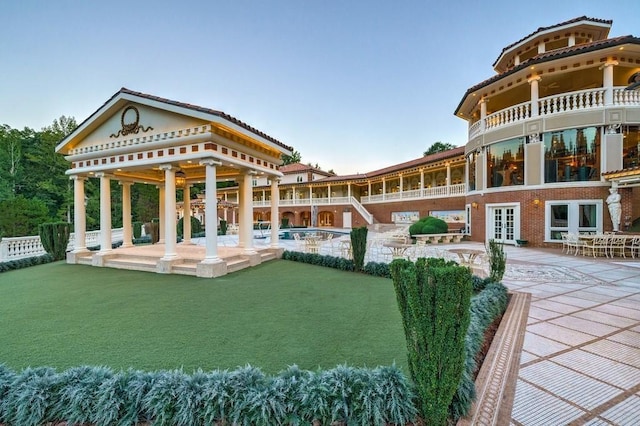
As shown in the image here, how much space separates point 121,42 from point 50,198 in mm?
25387

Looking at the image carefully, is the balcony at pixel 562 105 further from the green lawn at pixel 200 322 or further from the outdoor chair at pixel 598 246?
the green lawn at pixel 200 322

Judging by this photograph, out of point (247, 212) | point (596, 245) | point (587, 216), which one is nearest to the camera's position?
point (247, 212)

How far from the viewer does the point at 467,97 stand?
52.5ft

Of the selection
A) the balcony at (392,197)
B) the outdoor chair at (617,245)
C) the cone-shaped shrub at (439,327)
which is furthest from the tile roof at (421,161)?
the cone-shaped shrub at (439,327)

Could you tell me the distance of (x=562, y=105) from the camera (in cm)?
1272

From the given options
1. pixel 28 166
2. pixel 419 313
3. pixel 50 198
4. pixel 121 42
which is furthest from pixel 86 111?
pixel 419 313

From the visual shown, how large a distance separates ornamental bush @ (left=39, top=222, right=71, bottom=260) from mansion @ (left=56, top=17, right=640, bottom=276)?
1.77 metres

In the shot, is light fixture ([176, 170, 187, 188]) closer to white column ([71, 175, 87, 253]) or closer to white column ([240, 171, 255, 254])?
white column ([71, 175, 87, 253])

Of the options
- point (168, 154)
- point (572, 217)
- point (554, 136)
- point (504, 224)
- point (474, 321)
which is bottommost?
point (474, 321)

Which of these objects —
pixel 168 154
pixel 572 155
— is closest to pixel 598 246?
pixel 572 155

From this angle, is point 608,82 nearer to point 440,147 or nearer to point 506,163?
point 506,163

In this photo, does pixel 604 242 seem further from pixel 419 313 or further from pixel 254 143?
pixel 254 143

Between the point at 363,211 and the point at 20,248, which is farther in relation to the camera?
the point at 363,211

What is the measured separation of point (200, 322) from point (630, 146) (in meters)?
18.9
